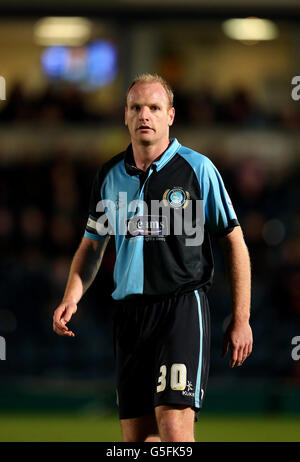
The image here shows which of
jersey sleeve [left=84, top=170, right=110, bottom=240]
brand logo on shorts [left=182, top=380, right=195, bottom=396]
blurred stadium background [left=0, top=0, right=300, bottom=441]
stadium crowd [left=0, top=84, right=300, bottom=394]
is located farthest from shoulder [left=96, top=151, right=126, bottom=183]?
stadium crowd [left=0, top=84, right=300, bottom=394]

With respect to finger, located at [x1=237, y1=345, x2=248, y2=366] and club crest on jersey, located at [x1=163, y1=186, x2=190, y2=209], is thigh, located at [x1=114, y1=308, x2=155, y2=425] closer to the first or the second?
finger, located at [x1=237, y1=345, x2=248, y2=366]

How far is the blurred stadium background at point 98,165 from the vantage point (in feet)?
28.3

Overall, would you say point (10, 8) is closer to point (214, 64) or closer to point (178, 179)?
point (214, 64)

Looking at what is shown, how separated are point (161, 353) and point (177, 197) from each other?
613mm

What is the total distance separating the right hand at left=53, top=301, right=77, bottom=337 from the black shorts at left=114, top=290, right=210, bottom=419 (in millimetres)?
221

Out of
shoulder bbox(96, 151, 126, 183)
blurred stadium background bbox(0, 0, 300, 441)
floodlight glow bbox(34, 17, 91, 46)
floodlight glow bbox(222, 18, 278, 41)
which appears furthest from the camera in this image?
floodlight glow bbox(222, 18, 278, 41)

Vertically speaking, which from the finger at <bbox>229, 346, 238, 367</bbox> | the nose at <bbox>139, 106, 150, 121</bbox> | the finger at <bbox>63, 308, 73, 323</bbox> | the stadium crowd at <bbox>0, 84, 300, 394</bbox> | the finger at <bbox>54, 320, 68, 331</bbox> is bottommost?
the finger at <bbox>229, 346, 238, 367</bbox>

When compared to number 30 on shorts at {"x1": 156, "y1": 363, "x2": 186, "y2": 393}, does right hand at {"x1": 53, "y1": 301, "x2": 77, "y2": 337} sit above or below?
above

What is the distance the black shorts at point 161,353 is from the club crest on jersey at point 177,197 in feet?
1.16

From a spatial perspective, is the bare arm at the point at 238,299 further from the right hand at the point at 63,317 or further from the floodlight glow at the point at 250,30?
the floodlight glow at the point at 250,30

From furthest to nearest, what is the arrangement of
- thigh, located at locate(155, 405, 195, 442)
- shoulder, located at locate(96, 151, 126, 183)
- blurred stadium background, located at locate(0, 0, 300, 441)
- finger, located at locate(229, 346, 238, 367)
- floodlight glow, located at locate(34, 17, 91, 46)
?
1. floodlight glow, located at locate(34, 17, 91, 46)
2. blurred stadium background, located at locate(0, 0, 300, 441)
3. shoulder, located at locate(96, 151, 126, 183)
4. finger, located at locate(229, 346, 238, 367)
5. thigh, located at locate(155, 405, 195, 442)

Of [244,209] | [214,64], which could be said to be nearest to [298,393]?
[244,209]

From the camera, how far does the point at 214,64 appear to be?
43.9 ft

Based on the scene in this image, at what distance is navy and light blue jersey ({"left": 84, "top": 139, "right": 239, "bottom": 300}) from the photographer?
12.3 feet
